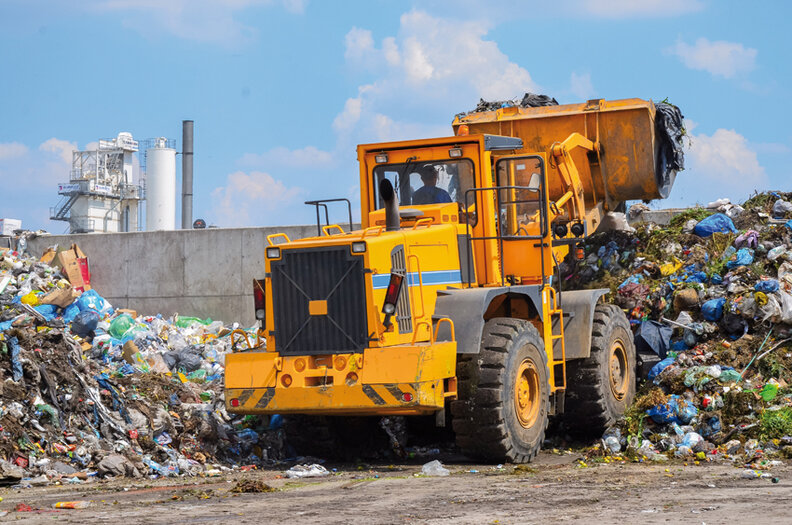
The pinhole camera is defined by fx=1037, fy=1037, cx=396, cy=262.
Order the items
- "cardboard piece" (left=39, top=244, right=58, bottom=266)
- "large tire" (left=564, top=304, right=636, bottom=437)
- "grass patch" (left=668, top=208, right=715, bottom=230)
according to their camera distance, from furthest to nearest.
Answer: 1. "cardboard piece" (left=39, top=244, right=58, bottom=266)
2. "grass patch" (left=668, top=208, right=715, bottom=230)
3. "large tire" (left=564, top=304, right=636, bottom=437)

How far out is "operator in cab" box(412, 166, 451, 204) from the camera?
31.8 ft

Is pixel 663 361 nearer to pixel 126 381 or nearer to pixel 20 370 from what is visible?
pixel 126 381

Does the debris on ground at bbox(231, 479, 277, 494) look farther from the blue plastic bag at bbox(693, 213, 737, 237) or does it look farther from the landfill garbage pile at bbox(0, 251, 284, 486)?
the blue plastic bag at bbox(693, 213, 737, 237)

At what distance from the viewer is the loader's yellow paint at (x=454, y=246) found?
8523 millimetres

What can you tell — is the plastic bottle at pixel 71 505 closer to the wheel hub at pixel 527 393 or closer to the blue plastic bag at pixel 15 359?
the blue plastic bag at pixel 15 359

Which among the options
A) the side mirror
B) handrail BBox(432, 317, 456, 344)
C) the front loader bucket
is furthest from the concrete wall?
handrail BBox(432, 317, 456, 344)

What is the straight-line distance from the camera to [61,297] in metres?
16.2

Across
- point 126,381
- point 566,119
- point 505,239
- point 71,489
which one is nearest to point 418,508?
point 71,489

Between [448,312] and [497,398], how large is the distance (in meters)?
0.86

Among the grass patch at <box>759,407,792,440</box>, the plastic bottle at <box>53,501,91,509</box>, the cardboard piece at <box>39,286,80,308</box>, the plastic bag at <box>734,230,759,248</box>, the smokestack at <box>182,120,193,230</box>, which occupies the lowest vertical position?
the plastic bottle at <box>53,501,91,509</box>

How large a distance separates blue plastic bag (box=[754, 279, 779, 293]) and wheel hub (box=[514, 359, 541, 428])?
11.6 feet

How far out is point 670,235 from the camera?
1367cm

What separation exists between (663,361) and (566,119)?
295cm

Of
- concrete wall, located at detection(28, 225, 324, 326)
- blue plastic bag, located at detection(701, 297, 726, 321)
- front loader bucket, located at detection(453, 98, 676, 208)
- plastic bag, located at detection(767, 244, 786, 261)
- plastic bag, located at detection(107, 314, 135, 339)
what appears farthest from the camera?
concrete wall, located at detection(28, 225, 324, 326)
